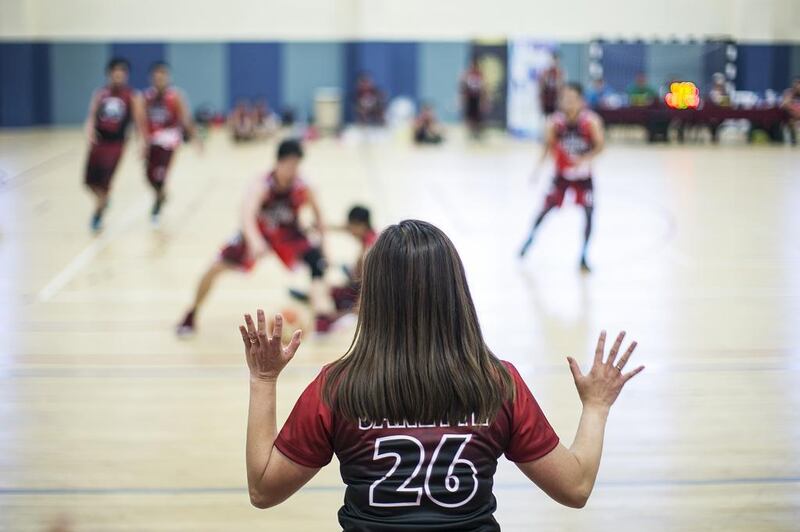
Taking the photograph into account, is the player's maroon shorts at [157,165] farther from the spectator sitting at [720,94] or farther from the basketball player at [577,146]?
the spectator sitting at [720,94]

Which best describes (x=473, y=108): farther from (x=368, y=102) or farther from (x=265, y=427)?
(x=265, y=427)

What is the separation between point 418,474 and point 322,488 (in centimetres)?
265

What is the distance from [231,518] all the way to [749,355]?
164 inches

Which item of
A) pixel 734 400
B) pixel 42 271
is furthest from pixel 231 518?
pixel 42 271

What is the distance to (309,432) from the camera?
7.60 ft

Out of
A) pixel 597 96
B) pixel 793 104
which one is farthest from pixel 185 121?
pixel 793 104

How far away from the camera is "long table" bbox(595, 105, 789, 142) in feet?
77.5

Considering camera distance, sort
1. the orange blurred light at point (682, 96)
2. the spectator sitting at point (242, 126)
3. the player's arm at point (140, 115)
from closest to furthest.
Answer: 1. the player's arm at point (140, 115)
2. the orange blurred light at point (682, 96)
3. the spectator sitting at point (242, 126)

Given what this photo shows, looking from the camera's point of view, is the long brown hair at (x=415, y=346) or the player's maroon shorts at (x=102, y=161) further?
the player's maroon shorts at (x=102, y=161)

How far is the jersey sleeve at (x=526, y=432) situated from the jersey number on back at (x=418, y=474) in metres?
0.14

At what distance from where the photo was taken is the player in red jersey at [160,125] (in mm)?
13242

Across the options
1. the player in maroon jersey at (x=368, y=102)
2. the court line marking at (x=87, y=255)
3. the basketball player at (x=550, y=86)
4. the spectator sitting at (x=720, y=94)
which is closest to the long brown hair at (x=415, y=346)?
the court line marking at (x=87, y=255)

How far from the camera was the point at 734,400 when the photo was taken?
6195 mm

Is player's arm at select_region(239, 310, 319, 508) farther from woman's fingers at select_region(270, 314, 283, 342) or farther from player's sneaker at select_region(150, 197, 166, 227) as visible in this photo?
player's sneaker at select_region(150, 197, 166, 227)
